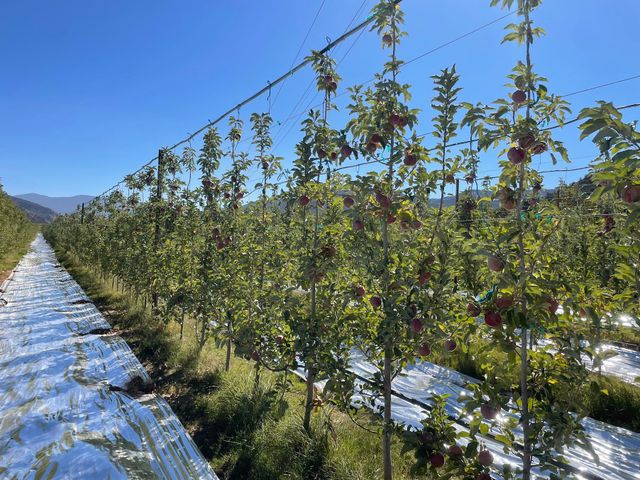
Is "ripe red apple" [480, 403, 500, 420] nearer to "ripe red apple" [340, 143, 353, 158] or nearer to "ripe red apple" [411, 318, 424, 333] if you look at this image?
"ripe red apple" [411, 318, 424, 333]

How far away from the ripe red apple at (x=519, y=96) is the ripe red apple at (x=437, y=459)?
178 cm

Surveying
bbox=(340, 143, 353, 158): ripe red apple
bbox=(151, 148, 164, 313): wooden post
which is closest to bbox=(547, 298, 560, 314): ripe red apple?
bbox=(340, 143, 353, 158): ripe red apple

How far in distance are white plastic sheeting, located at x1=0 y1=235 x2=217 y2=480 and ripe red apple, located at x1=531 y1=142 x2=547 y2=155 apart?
Answer: 303 cm

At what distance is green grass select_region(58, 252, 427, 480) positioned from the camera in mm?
2857

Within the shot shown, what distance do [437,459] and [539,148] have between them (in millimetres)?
1604

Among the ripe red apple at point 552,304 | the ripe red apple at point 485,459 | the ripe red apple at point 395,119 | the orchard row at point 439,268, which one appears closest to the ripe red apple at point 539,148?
the orchard row at point 439,268

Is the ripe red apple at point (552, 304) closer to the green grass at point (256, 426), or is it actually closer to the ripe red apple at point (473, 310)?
the ripe red apple at point (473, 310)

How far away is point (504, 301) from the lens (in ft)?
5.35

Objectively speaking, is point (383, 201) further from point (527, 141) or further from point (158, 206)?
point (158, 206)

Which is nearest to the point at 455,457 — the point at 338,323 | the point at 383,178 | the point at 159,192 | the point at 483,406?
the point at 483,406

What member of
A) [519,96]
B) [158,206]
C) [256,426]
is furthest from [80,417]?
[158,206]

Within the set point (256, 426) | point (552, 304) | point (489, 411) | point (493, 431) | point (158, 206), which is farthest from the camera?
point (158, 206)

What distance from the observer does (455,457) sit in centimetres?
191

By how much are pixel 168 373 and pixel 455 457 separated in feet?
13.3
